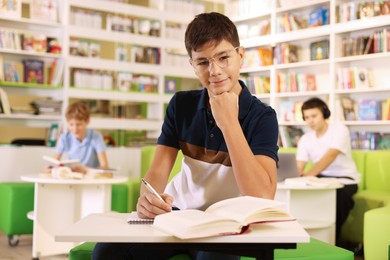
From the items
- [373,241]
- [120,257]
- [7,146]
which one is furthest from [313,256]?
[7,146]

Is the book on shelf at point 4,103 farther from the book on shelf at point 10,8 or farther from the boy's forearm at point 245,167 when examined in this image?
the boy's forearm at point 245,167

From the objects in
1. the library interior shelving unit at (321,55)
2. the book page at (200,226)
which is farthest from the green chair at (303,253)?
the library interior shelving unit at (321,55)

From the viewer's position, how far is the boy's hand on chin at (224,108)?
1719 millimetres

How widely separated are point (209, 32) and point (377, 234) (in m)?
2.12

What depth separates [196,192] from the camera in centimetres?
188

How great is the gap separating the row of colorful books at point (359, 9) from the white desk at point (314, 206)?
2557mm

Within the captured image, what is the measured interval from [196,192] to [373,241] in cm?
191

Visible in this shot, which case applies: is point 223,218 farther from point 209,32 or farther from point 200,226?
point 209,32

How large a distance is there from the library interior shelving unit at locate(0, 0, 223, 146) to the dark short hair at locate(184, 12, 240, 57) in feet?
15.0

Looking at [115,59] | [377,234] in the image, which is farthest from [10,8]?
[377,234]

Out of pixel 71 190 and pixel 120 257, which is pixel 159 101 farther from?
pixel 120 257

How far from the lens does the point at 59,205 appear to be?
13.7ft

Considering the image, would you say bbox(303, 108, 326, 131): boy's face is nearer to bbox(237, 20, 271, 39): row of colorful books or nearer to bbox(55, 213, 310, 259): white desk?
bbox(237, 20, 271, 39): row of colorful books

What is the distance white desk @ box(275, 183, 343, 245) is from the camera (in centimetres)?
384
